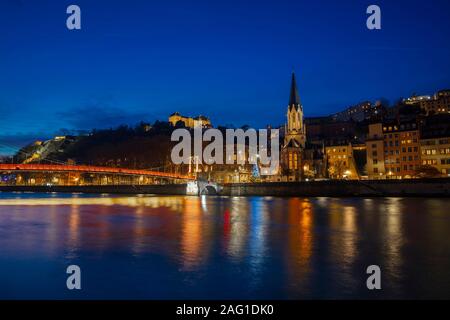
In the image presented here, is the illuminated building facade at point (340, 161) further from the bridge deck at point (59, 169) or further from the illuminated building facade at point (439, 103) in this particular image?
the bridge deck at point (59, 169)

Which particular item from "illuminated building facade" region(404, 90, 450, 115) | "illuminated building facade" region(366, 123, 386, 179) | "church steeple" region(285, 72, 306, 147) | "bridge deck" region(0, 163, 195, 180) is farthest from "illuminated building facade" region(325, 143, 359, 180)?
"bridge deck" region(0, 163, 195, 180)

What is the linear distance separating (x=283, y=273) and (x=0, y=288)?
6.02m

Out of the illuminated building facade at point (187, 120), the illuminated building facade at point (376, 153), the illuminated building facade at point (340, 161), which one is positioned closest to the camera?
the illuminated building facade at point (376, 153)

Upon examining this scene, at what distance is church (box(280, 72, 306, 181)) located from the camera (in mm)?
81750

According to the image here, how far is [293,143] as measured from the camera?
8519 cm

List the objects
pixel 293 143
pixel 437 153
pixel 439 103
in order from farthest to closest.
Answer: pixel 439 103
pixel 293 143
pixel 437 153

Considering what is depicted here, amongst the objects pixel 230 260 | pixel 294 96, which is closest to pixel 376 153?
pixel 294 96

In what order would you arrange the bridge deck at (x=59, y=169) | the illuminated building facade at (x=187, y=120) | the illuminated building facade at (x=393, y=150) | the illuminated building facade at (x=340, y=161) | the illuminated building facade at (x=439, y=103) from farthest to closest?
the illuminated building facade at (x=187, y=120), the illuminated building facade at (x=439, y=103), the illuminated building facade at (x=340, y=161), the illuminated building facade at (x=393, y=150), the bridge deck at (x=59, y=169)

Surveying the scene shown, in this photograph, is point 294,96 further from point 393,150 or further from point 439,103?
point 393,150

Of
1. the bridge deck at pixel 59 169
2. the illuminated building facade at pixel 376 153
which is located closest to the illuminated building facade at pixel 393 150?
the illuminated building facade at pixel 376 153

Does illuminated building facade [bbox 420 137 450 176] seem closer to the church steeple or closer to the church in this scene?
the church

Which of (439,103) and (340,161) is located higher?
(439,103)

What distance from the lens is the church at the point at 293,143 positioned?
81750 millimetres

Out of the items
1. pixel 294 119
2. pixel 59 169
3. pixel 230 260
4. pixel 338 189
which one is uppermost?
pixel 294 119
